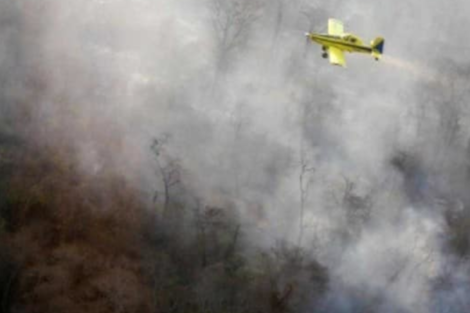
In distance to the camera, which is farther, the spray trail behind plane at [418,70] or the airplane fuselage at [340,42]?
the spray trail behind plane at [418,70]

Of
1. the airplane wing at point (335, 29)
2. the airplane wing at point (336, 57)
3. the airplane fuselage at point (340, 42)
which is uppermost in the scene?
the airplane wing at point (335, 29)

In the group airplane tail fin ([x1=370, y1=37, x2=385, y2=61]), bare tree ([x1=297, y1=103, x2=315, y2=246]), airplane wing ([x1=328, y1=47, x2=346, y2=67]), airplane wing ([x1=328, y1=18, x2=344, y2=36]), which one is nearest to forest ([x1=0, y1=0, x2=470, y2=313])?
bare tree ([x1=297, y1=103, x2=315, y2=246])

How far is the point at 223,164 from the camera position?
357 feet

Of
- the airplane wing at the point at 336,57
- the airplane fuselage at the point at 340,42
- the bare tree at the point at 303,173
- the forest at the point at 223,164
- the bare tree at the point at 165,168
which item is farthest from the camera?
the bare tree at the point at 303,173

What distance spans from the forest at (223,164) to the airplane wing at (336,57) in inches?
1286

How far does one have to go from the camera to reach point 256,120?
113938 millimetres

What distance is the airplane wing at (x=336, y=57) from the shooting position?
69.0m

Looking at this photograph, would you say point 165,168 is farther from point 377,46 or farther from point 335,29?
point 377,46

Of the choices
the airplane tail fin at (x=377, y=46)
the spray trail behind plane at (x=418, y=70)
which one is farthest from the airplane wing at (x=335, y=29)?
the spray trail behind plane at (x=418, y=70)

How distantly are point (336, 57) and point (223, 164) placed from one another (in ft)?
135

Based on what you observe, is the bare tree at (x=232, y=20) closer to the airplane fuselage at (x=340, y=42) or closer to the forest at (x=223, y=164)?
the forest at (x=223, y=164)

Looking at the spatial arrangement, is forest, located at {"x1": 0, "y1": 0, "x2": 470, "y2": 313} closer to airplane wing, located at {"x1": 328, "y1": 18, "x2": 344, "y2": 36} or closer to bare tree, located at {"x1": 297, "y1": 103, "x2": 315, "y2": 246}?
bare tree, located at {"x1": 297, "y1": 103, "x2": 315, "y2": 246}

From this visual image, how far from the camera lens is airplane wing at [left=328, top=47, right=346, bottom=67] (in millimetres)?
69000

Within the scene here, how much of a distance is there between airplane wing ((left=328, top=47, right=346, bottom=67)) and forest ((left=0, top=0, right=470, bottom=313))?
32.7m
